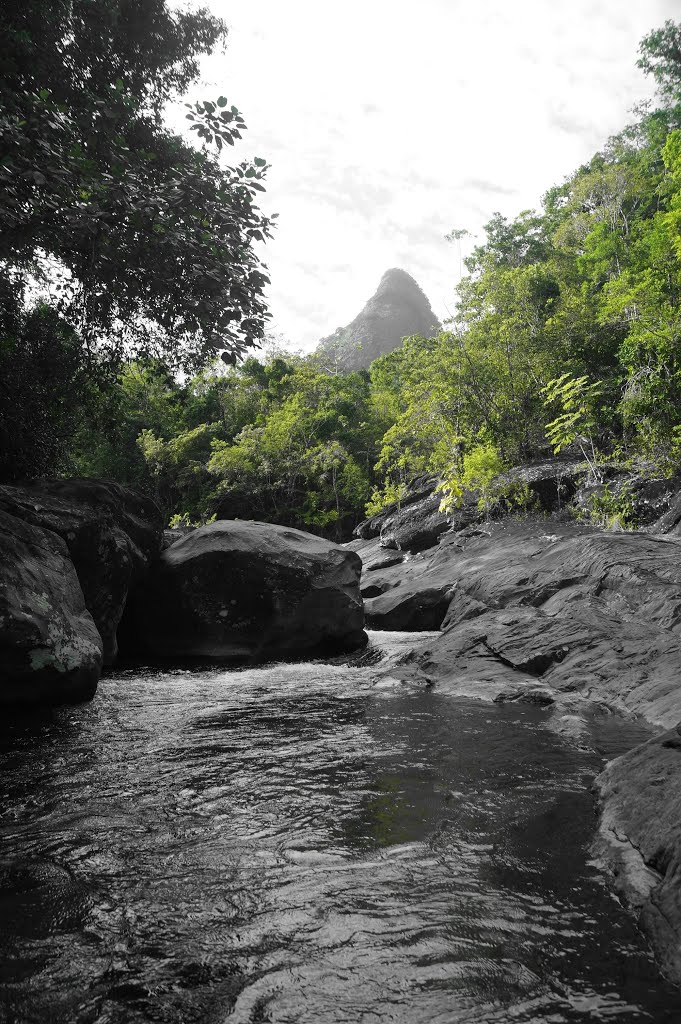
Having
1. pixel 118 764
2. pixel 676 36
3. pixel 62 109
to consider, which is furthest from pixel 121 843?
pixel 676 36

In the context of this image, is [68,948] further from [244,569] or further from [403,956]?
[244,569]

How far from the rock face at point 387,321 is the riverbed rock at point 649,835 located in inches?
2747

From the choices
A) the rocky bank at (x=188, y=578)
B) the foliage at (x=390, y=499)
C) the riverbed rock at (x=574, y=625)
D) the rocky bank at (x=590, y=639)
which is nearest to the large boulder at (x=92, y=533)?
the rocky bank at (x=188, y=578)

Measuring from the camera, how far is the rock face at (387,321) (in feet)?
247

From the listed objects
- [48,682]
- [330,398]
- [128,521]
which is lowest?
[48,682]

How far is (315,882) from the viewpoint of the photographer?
2.74 meters

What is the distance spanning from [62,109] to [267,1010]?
708 cm

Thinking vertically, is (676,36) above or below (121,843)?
above

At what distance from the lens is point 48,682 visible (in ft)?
18.5

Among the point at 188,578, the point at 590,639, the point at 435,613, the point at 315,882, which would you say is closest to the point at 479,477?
the point at 435,613

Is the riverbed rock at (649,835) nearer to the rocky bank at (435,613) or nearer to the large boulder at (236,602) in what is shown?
the rocky bank at (435,613)

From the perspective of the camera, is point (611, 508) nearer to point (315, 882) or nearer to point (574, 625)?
point (574, 625)

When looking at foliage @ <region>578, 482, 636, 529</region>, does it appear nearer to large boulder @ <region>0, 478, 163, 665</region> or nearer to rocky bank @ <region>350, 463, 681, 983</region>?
rocky bank @ <region>350, 463, 681, 983</region>

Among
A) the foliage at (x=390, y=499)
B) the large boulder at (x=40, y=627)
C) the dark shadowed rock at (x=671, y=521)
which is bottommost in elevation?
the large boulder at (x=40, y=627)
